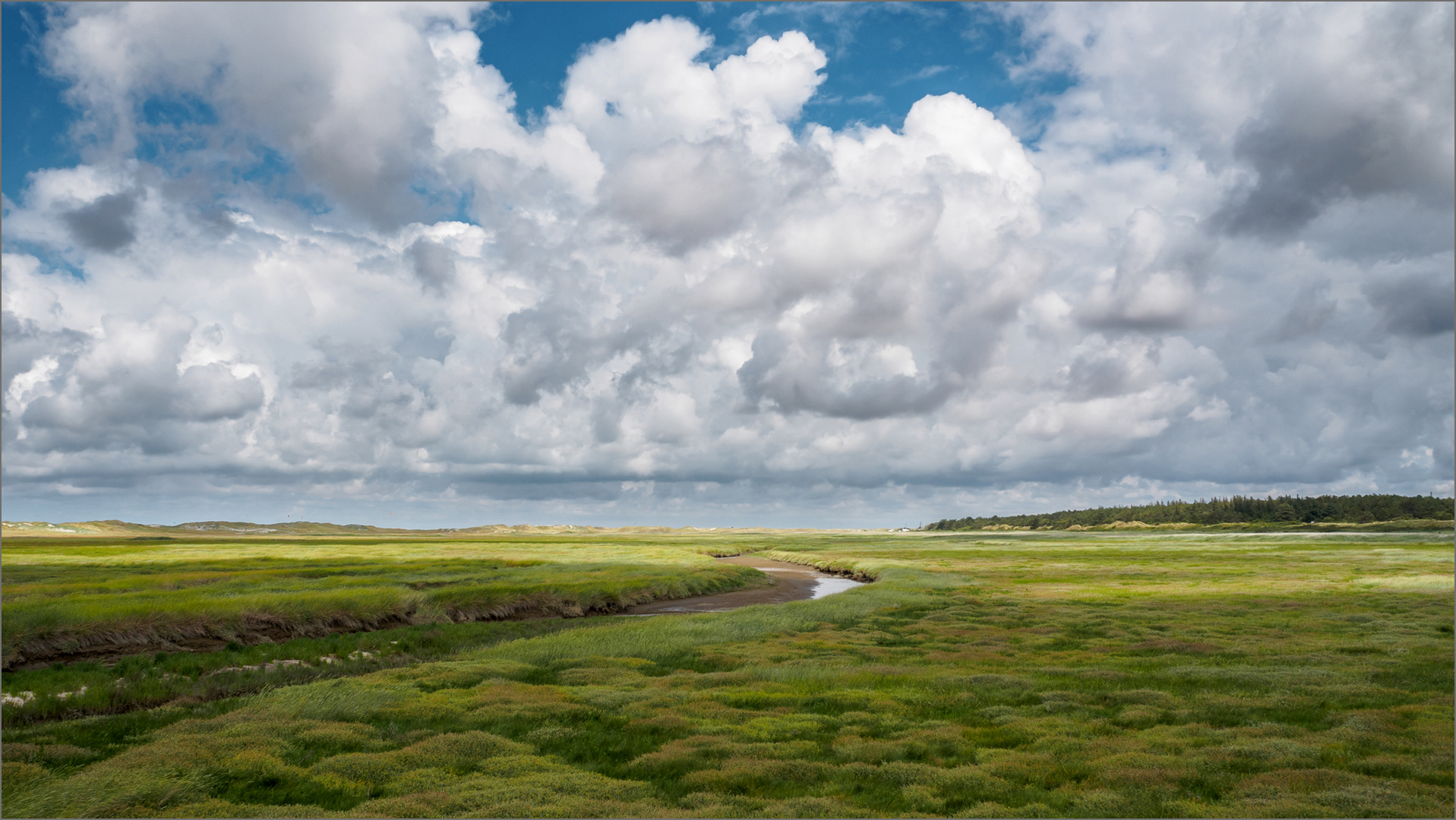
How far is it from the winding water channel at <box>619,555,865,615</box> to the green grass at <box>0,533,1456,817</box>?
16511mm

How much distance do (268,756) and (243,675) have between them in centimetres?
1348

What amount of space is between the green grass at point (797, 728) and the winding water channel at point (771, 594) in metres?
16.5

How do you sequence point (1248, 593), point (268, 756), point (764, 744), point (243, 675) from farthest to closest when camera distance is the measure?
point (1248, 593), point (243, 675), point (764, 744), point (268, 756)

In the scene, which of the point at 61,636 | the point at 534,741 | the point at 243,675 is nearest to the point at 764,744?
the point at 534,741

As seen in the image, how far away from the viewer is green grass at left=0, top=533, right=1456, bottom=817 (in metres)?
14.9

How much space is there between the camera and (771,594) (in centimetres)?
7006

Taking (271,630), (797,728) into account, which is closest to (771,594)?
(271,630)

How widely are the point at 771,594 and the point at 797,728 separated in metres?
50.4

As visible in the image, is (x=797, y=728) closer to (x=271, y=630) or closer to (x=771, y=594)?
(x=271, y=630)

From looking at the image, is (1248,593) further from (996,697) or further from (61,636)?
(61,636)

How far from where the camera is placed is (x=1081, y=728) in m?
20.1

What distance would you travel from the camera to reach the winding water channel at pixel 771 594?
2286 inches

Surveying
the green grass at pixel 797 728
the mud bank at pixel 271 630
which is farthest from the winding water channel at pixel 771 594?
the green grass at pixel 797 728

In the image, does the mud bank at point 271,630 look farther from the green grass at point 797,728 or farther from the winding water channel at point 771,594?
the green grass at point 797,728
